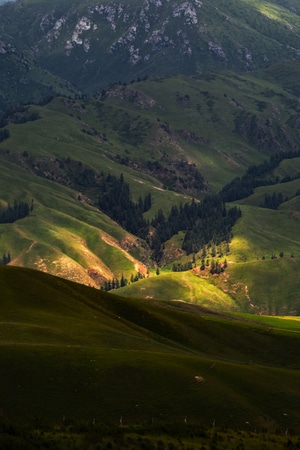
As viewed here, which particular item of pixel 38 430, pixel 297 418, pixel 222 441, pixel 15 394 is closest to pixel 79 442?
pixel 38 430

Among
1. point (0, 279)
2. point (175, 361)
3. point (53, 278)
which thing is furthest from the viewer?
point (53, 278)

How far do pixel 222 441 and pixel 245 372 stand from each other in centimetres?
3090

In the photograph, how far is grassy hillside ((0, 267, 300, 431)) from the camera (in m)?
77.4

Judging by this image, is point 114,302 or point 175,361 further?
point 114,302

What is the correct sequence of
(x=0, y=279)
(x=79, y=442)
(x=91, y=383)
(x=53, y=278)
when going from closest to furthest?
(x=79, y=442) → (x=91, y=383) → (x=0, y=279) → (x=53, y=278)

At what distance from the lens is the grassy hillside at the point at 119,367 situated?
3046 inches

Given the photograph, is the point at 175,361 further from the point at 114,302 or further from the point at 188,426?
the point at 114,302

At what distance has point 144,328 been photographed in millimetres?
122062

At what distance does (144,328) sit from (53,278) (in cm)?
1861

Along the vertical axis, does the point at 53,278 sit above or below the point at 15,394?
above

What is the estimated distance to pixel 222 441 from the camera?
65500 mm

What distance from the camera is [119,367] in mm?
86438

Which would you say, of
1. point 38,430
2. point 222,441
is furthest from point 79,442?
point 222,441

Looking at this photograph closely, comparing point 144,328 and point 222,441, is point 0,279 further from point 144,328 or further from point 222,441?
Result: point 222,441
